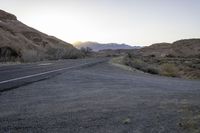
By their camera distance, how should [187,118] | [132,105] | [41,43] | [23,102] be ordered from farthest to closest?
[41,43]
[23,102]
[132,105]
[187,118]

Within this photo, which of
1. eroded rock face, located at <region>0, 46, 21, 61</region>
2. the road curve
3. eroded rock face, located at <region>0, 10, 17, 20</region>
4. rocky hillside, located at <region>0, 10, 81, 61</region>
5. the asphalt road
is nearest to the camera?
the asphalt road

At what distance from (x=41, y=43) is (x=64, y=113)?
89.2 m

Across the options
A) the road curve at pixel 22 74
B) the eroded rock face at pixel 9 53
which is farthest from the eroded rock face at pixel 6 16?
the road curve at pixel 22 74

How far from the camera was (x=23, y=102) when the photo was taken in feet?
29.6

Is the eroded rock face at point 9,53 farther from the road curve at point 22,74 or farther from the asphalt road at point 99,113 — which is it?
the asphalt road at point 99,113

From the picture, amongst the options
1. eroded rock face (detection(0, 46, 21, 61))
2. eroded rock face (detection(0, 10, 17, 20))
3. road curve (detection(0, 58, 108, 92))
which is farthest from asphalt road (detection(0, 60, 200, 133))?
eroded rock face (detection(0, 10, 17, 20))

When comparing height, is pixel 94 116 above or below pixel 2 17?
below

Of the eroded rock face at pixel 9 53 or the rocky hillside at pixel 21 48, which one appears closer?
the eroded rock face at pixel 9 53

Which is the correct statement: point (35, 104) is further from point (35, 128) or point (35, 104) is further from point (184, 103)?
point (184, 103)

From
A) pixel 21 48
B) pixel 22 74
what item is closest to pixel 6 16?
pixel 21 48

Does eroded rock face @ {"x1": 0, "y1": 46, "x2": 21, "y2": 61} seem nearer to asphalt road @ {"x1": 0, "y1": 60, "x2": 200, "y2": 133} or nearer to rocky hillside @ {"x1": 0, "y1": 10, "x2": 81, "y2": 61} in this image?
rocky hillside @ {"x1": 0, "y1": 10, "x2": 81, "y2": 61}

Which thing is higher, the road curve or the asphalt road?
the asphalt road

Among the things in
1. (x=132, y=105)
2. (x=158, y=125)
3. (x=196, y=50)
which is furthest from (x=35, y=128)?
(x=196, y=50)

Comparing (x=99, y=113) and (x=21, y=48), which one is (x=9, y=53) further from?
(x=99, y=113)
